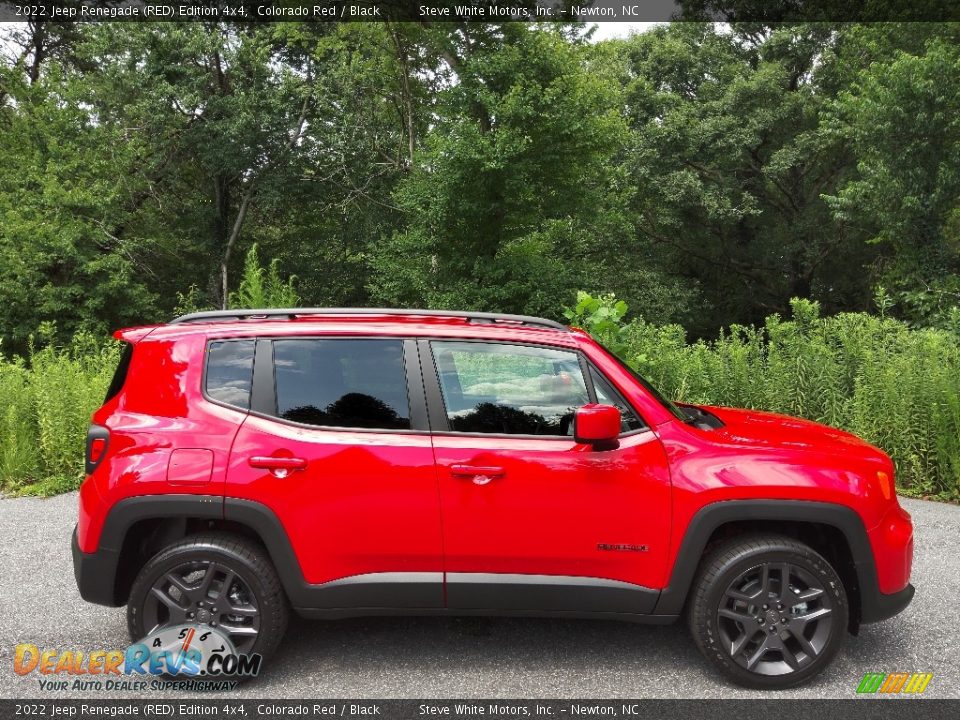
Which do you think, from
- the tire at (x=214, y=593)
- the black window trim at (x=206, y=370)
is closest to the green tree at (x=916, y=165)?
the black window trim at (x=206, y=370)

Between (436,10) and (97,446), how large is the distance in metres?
21.8

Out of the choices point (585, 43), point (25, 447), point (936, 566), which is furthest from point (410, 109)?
point (936, 566)

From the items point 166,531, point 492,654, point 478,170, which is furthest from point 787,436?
point 478,170

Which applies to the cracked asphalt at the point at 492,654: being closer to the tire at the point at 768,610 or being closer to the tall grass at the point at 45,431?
the tire at the point at 768,610

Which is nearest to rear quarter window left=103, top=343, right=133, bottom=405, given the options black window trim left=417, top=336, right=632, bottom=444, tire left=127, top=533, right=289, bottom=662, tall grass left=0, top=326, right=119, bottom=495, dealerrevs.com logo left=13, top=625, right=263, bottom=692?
tire left=127, top=533, right=289, bottom=662

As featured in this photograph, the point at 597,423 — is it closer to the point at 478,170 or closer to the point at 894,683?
the point at 894,683

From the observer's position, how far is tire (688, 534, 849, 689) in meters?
3.31

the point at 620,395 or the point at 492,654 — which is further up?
the point at 620,395

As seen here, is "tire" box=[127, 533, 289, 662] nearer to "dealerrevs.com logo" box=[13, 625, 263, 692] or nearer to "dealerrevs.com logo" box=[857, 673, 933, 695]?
"dealerrevs.com logo" box=[13, 625, 263, 692]

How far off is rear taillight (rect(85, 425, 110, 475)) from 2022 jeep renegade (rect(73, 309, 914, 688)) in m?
0.01

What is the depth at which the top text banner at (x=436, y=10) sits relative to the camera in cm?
2073

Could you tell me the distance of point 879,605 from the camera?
3373 millimetres

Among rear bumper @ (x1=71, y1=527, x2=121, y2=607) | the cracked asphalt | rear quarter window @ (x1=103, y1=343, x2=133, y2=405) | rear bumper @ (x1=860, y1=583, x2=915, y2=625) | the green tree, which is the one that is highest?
the green tree

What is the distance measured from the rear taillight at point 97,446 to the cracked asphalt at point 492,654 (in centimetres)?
108
